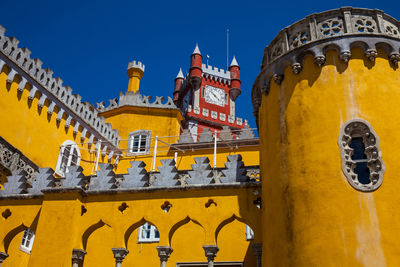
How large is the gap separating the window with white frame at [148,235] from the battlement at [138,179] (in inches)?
176

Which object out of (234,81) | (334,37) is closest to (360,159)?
(334,37)

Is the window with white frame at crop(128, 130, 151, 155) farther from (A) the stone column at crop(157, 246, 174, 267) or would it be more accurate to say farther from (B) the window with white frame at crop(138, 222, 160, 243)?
(A) the stone column at crop(157, 246, 174, 267)

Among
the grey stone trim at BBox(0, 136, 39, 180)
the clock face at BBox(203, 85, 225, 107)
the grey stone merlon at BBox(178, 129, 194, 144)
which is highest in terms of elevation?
the clock face at BBox(203, 85, 225, 107)

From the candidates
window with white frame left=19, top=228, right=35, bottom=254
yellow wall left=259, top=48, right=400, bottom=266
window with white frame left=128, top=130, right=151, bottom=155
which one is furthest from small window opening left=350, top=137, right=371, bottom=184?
window with white frame left=128, top=130, right=151, bottom=155

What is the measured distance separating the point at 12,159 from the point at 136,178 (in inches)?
243

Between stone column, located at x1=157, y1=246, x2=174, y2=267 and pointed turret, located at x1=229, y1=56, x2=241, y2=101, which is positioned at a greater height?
pointed turret, located at x1=229, y1=56, x2=241, y2=101

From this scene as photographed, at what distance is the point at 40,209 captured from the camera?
1269 cm

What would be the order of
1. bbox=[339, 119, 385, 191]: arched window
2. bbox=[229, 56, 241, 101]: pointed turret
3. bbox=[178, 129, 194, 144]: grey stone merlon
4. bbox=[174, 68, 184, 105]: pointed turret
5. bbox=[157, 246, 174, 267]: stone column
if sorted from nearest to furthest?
bbox=[339, 119, 385, 191]: arched window
bbox=[157, 246, 174, 267]: stone column
bbox=[178, 129, 194, 144]: grey stone merlon
bbox=[229, 56, 241, 101]: pointed turret
bbox=[174, 68, 184, 105]: pointed turret

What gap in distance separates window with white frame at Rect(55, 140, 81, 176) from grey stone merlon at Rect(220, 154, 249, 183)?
9.53 metres

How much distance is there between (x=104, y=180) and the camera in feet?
41.3

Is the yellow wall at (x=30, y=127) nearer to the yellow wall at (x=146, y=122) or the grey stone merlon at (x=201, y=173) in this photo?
the yellow wall at (x=146, y=122)

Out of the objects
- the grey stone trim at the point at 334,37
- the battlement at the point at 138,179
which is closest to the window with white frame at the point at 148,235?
the battlement at the point at 138,179

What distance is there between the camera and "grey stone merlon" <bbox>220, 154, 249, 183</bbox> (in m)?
11.5

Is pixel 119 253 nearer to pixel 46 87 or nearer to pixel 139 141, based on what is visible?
pixel 46 87
